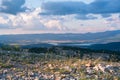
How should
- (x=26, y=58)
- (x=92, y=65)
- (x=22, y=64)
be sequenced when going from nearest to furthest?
(x=92, y=65), (x=22, y=64), (x=26, y=58)

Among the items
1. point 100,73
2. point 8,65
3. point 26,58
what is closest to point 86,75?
point 100,73

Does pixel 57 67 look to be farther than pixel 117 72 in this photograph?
Yes

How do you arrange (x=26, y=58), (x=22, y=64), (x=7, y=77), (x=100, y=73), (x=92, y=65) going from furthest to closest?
1. (x=26, y=58)
2. (x=22, y=64)
3. (x=92, y=65)
4. (x=100, y=73)
5. (x=7, y=77)

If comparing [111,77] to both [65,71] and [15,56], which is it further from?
[15,56]

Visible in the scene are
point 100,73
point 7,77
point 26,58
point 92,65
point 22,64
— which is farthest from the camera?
point 26,58

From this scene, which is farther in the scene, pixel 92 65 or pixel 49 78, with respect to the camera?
pixel 92 65

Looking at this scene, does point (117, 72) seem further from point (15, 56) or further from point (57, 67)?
point (15, 56)

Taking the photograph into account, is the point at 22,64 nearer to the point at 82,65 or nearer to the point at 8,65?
the point at 8,65

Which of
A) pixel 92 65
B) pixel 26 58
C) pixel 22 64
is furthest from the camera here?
pixel 26 58

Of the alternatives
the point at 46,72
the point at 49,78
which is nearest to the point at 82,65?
the point at 46,72
